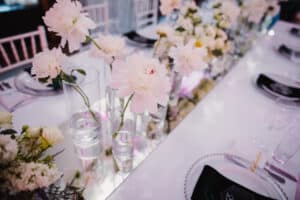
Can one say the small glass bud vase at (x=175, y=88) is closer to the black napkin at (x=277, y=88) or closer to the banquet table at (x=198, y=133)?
the banquet table at (x=198, y=133)

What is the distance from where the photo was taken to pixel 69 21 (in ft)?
1.81

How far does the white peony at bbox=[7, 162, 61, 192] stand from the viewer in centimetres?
44

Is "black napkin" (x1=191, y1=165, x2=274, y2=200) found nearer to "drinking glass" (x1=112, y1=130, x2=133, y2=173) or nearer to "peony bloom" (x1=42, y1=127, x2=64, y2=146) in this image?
"drinking glass" (x1=112, y1=130, x2=133, y2=173)

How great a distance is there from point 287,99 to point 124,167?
2.66 ft

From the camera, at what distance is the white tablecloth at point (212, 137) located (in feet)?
2.27

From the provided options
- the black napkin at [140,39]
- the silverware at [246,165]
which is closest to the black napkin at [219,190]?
the silverware at [246,165]

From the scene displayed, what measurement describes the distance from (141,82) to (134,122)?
8.7 inches

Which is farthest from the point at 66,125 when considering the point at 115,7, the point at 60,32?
the point at 115,7

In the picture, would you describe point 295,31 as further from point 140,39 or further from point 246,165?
point 246,165

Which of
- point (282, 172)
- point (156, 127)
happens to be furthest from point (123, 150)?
point (282, 172)

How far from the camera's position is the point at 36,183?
443 millimetres

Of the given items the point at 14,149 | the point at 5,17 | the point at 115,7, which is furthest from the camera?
the point at 115,7

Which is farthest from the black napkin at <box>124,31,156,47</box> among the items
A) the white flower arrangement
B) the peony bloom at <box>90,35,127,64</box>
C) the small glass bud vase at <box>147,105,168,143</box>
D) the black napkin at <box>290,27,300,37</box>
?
the black napkin at <box>290,27,300,37</box>

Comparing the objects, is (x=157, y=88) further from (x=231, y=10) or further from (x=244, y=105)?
(x=231, y=10)
